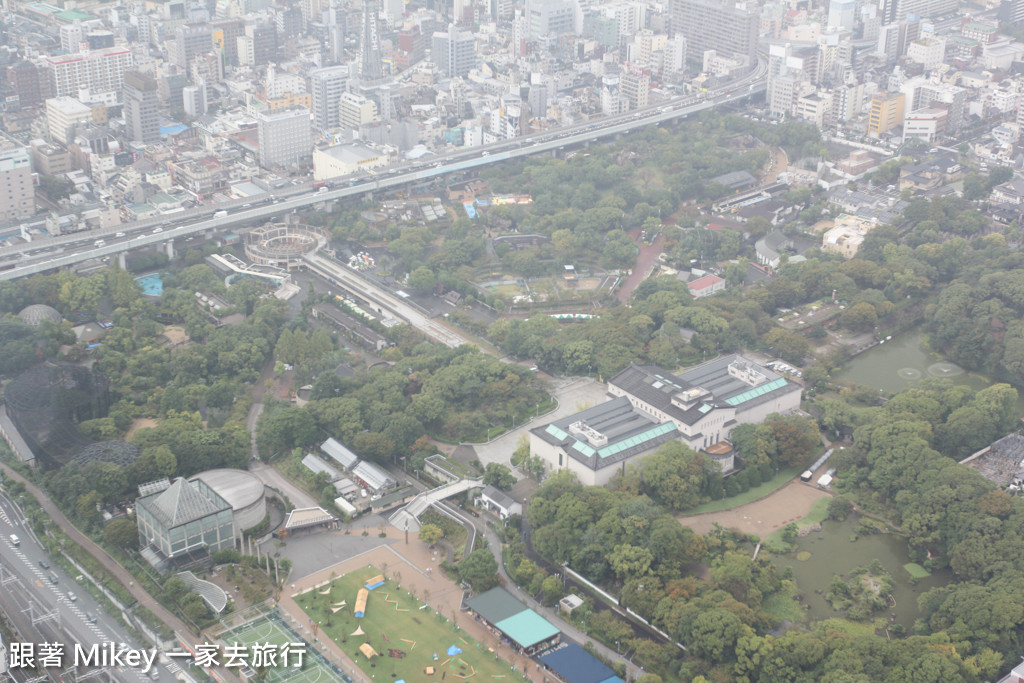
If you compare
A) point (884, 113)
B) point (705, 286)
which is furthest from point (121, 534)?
point (884, 113)

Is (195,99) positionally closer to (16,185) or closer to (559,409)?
(16,185)

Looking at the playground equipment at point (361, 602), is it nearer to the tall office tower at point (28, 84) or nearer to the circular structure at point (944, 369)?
the circular structure at point (944, 369)

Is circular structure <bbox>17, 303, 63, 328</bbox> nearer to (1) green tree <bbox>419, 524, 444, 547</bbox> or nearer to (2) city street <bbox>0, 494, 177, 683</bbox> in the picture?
(2) city street <bbox>0, 494, 177, 683</bbox>

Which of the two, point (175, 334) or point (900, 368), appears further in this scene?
point (175, 334)

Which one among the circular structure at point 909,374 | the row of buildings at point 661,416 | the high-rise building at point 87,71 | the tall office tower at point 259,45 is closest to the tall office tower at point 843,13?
the tall office tower at point 259,45

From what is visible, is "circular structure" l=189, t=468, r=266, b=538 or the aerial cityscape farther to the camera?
"circular structure" l=189, t=468, r=266, b=538

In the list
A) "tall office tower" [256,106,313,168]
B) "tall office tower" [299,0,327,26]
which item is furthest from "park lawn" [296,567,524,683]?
"tall office tower" [299,0,327,26]

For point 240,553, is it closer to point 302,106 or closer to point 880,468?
point 880,468
